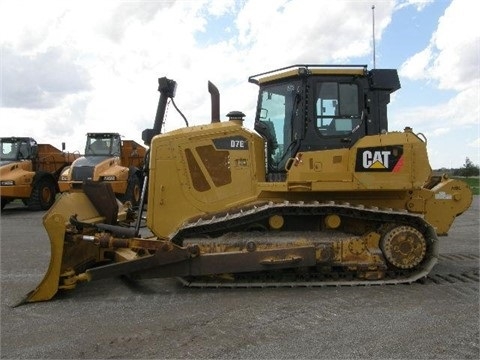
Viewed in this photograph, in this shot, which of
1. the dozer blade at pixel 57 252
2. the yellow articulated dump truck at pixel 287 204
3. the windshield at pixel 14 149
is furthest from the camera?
the windshield at pixel 14 149

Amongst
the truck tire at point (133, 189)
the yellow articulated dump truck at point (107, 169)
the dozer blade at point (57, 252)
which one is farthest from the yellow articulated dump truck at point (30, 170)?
the dozer blade at point (57, 252)

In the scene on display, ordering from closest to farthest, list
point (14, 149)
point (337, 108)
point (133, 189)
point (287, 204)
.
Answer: point (287, 204) < point (337, 108) < point (133, 189) < point (14, 149)

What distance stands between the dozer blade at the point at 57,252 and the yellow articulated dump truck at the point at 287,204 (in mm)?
12

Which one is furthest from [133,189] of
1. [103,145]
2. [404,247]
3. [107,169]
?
[404,247]

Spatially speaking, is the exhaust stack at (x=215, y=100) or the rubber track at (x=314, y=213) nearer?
the rubber track at (x=314, y=213)

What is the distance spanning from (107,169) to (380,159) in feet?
39.8

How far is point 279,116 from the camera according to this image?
691 cm

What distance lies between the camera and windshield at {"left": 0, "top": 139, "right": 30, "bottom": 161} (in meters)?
18.2

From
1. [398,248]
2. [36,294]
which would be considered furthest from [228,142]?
[36,294]

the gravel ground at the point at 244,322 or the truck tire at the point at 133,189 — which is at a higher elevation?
the truck tire at the point at 133,189

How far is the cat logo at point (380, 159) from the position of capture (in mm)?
6211

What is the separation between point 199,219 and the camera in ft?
20.5

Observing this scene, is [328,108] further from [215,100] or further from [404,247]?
[404,247]

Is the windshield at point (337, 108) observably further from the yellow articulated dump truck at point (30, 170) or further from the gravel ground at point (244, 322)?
the yellow articulated dump truck at point (30, 170)
